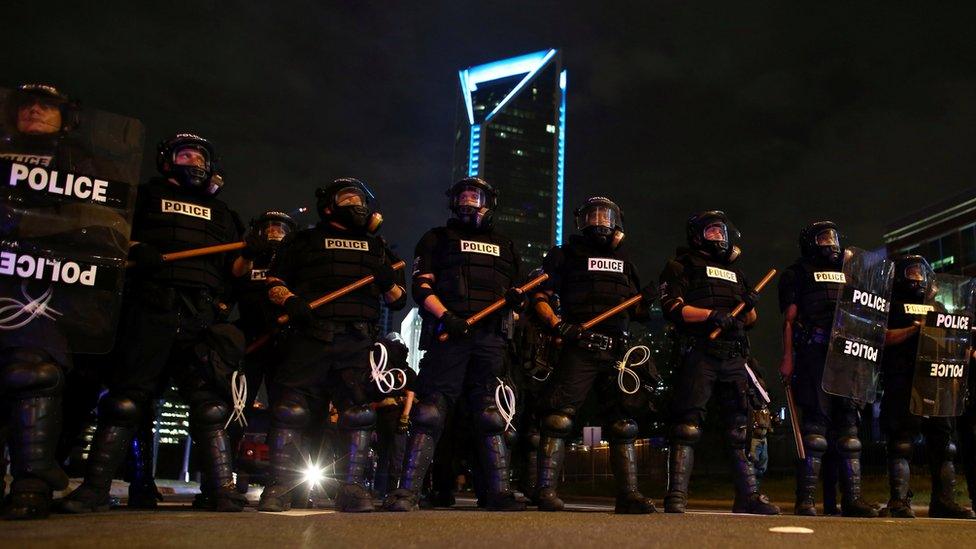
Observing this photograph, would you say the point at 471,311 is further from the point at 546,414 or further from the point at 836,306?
the point at 836,306

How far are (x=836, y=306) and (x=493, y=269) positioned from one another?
3332mm

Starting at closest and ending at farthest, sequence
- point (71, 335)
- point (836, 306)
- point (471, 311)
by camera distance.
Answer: point (71, 335) < point (471, 311) < point (836, 306)

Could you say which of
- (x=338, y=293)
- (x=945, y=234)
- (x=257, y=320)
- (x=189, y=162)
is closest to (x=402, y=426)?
Result: (x=257, y=320)

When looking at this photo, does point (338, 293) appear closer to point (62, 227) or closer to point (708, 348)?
point (62, 227)

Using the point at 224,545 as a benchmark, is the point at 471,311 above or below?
above

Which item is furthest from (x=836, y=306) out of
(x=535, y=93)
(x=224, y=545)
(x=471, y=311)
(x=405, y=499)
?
(x=535, y=93)

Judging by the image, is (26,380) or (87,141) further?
(87,141)

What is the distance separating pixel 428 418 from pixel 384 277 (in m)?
1.16

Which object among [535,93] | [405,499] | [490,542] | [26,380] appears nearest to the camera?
[490,542]

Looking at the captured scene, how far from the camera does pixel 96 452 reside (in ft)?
16.1

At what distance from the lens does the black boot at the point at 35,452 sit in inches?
158

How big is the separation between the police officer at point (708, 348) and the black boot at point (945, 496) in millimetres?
1956

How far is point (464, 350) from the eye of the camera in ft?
19.7

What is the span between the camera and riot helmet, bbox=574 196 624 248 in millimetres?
6664
